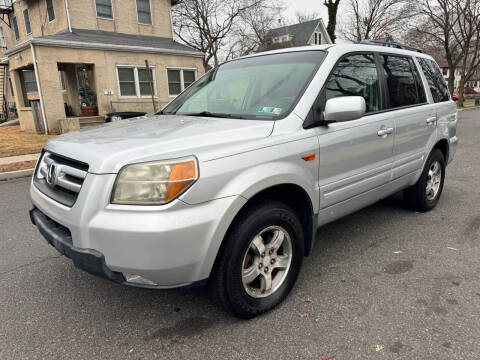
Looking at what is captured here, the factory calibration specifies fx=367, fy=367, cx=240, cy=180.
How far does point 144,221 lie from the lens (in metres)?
1.94

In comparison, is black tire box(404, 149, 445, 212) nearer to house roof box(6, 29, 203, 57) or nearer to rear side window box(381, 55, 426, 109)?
rear side window box(381, 55, 426, 109)

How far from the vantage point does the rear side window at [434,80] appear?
A: 4354mm

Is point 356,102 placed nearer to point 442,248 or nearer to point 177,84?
point 442,248

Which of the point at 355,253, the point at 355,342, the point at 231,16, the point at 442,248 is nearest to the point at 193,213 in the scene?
the point at 355,342

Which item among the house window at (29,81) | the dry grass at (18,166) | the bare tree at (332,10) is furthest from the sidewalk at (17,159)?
the bare tree at (332,10)

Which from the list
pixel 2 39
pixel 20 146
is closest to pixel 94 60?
pixel 20 146

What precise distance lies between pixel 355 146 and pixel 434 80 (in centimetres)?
224

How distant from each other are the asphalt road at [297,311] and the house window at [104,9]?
56.8ft

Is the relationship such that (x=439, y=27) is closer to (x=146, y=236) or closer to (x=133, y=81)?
(x=133, y=81)

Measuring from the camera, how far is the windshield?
2812 millimetres

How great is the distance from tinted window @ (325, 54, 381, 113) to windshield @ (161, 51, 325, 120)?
8.2 inches

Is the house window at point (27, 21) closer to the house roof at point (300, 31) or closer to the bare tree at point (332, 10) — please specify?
the bare tree at point (332, 10)

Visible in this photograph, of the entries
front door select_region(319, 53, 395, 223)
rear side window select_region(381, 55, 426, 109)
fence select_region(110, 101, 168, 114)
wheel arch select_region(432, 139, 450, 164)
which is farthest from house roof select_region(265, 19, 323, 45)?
front door select_region(319, 53, 395, 223)

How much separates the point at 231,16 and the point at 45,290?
3314cm
